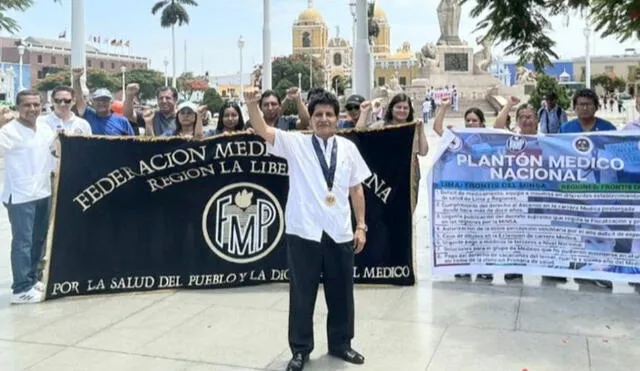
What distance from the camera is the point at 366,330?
16.1 feet

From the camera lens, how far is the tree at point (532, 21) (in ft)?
17.7

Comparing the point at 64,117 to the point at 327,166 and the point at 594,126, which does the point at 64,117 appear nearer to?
the point at 327,166

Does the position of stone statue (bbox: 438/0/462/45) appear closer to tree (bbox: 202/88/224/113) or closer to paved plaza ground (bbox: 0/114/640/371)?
tree (bbox: 202/88/224/113)

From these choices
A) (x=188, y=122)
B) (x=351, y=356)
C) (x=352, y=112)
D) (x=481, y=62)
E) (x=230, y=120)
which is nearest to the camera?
(x=351, y=356)

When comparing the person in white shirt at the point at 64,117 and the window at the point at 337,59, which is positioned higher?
the window at the point at 337,59

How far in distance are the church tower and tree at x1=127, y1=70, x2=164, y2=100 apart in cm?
A: 3277

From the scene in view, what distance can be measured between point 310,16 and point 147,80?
40.3m

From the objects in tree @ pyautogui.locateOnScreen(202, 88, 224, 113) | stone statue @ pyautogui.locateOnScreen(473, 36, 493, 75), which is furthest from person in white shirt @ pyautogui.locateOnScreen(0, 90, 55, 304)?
Answer: stone statue @ pyautogui.locateOnScreen(473, 36, 493, 75)

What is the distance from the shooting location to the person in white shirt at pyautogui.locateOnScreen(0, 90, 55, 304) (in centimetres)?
549

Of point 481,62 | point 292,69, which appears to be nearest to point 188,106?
point 481,62

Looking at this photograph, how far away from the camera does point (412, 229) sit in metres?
6.09

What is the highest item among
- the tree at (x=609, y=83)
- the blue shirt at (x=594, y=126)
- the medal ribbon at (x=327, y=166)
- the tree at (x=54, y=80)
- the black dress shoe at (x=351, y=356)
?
the tree at (x=54, y=80)

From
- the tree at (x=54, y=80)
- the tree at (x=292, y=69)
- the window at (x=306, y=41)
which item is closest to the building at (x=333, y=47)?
the window at (x=306, y=41)

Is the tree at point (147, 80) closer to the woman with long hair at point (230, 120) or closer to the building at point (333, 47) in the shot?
the building at point (333, 47)
